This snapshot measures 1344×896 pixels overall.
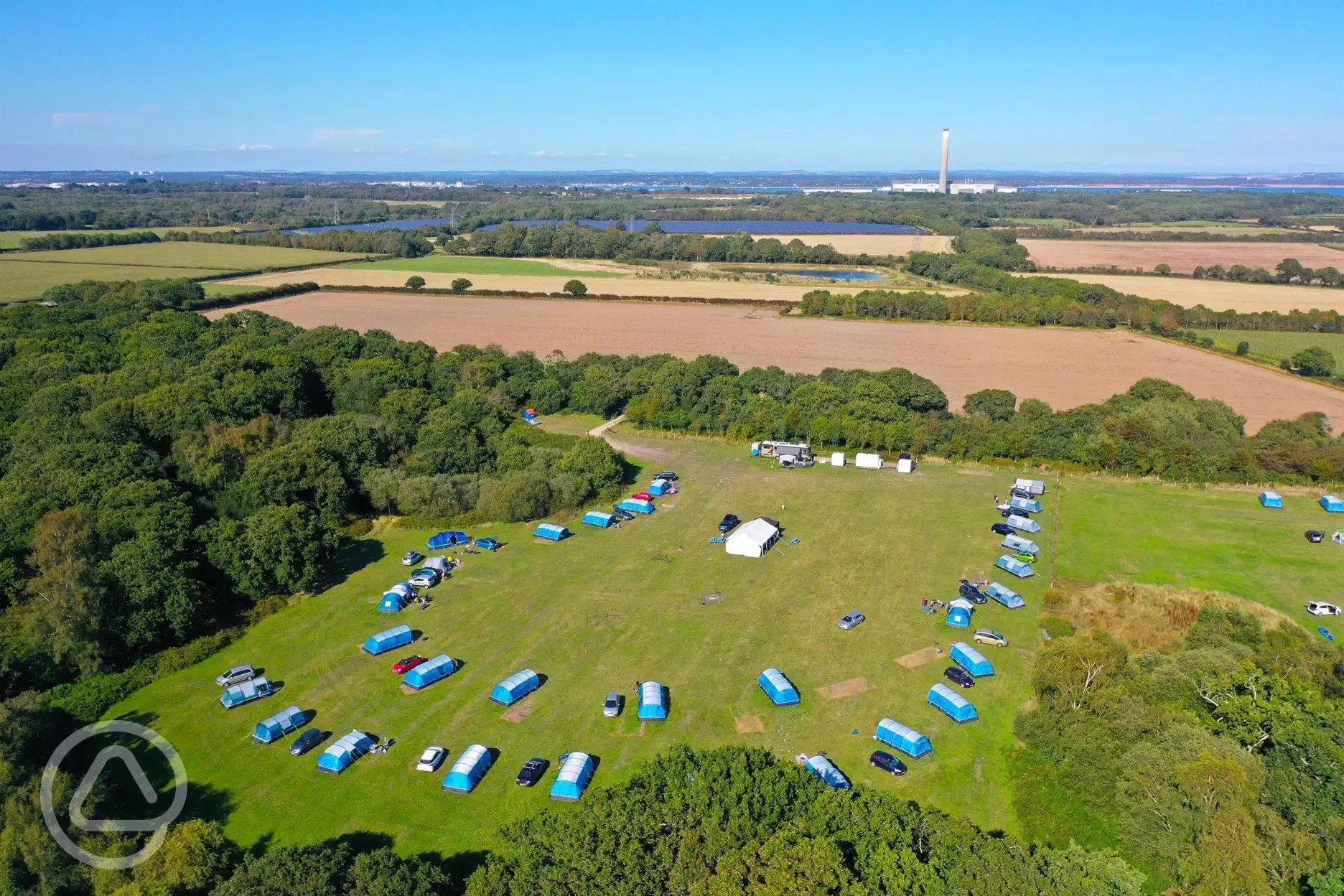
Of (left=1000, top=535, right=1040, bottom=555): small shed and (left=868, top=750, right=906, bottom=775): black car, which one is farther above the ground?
(left=1000, top=535, right=1040, bottom=555): small shed

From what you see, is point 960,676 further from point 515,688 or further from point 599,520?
point 599,520

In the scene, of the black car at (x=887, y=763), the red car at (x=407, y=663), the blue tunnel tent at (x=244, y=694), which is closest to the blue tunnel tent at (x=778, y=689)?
the black car at (x=887, y=763)

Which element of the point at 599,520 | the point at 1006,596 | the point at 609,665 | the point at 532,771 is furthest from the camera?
the point at 599,520

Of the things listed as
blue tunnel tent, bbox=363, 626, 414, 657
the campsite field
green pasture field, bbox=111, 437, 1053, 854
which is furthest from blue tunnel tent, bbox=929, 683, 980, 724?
the campsite field

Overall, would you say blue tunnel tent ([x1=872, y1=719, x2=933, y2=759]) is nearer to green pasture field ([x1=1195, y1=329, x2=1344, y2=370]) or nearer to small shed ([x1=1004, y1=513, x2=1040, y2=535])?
small shed ([x1=1004, y1=513, x2=1040, y2=535])

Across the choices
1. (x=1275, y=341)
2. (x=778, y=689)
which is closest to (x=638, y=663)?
(x=778, y=689)

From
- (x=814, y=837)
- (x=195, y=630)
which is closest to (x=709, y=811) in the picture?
(x=814, y=837)
